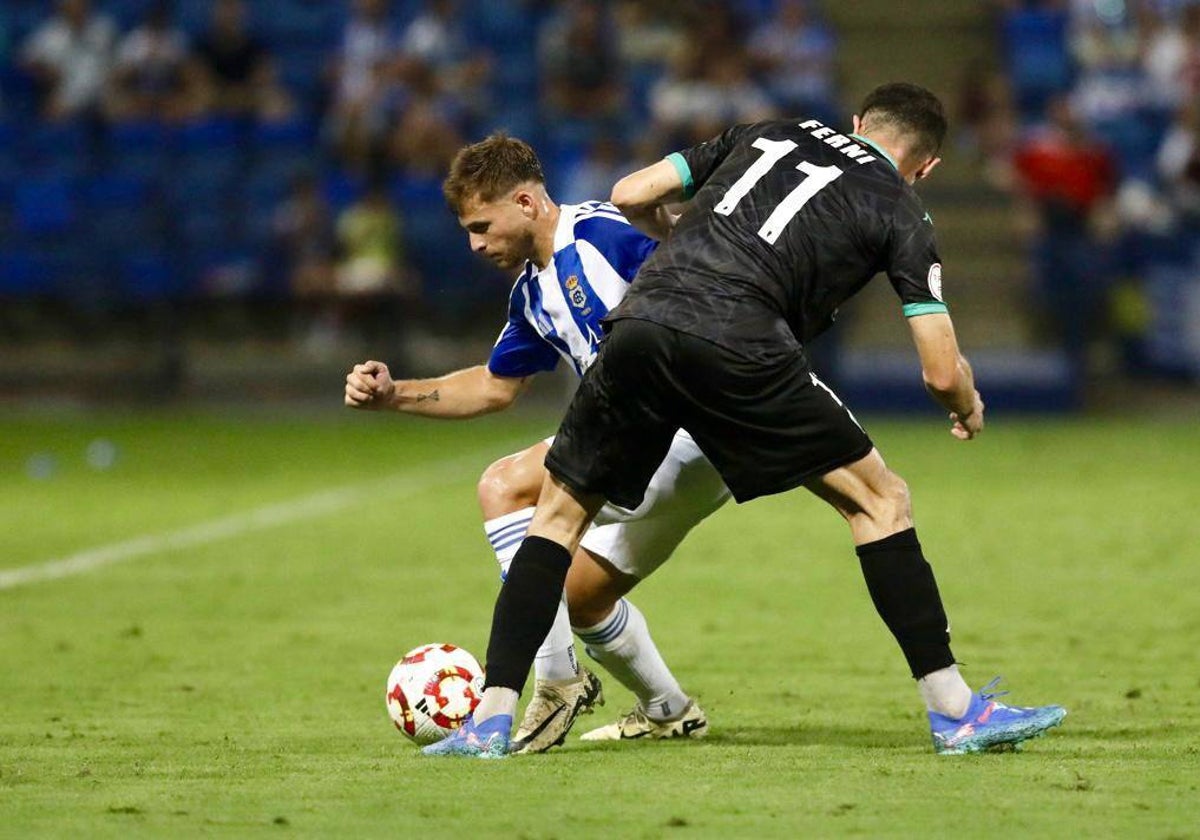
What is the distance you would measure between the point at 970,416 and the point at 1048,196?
1480 centimetres

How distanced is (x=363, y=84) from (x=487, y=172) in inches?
605

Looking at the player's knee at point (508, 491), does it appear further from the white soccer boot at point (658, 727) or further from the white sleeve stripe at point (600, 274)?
the white soccer boot at point (658, 727)

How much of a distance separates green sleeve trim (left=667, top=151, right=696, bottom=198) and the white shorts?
74cm

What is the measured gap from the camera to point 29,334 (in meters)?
20.5

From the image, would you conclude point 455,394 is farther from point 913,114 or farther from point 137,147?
point 137,147

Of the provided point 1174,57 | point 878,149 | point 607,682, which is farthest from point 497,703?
point 1174,57

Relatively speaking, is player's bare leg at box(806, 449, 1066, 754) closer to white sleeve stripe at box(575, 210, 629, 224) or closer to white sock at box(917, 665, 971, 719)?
white sock at box(917, 665, 971, 719)

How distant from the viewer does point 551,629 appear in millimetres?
5812

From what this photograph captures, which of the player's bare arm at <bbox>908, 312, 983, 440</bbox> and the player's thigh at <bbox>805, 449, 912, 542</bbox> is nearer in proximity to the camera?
the player's bare arm at <bbox>908, 312, 983, 440</bbox>

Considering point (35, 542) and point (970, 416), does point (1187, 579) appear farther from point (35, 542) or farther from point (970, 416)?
point (35, 542)

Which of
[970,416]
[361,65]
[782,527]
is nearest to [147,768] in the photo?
[970,416]

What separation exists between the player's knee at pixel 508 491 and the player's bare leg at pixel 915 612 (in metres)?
0.93

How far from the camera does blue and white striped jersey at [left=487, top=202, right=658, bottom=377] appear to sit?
5953mm

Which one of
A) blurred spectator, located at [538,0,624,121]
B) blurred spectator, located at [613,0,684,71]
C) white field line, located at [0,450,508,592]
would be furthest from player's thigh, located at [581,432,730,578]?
blurred spectator, located at [613,0,684,71]
